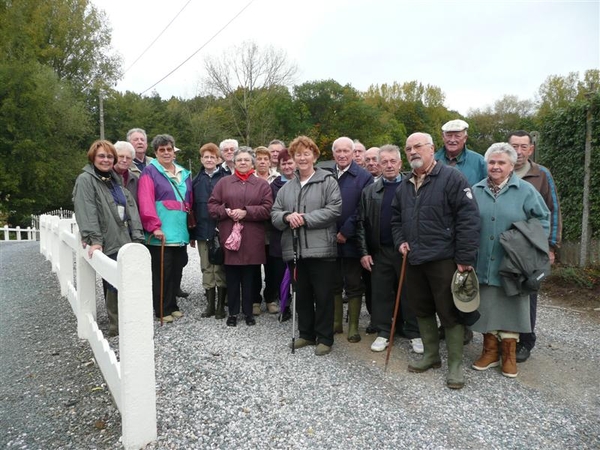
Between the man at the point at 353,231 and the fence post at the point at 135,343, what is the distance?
8.03 feet

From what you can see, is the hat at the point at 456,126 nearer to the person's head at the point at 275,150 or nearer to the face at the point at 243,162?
the face at the point at 243,162

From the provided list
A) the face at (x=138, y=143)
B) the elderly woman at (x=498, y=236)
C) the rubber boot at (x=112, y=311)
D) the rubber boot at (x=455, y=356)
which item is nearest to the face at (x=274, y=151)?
the face at (x=138, y=143)

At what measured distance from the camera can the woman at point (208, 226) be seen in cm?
564

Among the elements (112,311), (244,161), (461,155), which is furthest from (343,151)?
(112,311)

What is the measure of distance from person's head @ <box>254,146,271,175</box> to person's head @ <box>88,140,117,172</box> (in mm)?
1842

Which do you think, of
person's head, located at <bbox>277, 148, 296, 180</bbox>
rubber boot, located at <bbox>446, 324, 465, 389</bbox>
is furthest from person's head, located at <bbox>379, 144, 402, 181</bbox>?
rubber boot, located at <bbox>446, 324, 465, 389</bbox>

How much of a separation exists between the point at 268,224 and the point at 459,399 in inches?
119

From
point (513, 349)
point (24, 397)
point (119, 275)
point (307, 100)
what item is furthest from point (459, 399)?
point (307, 100)

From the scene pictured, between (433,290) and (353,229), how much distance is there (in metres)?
1.17

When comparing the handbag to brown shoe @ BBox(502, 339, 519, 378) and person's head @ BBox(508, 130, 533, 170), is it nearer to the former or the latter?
brown shoe @ BBox(502, 339, 519, 378)

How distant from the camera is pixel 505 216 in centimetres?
398

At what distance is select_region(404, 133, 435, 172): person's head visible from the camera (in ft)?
12.8

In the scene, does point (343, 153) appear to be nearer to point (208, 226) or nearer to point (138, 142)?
point (208, 226)

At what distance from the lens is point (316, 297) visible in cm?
455
